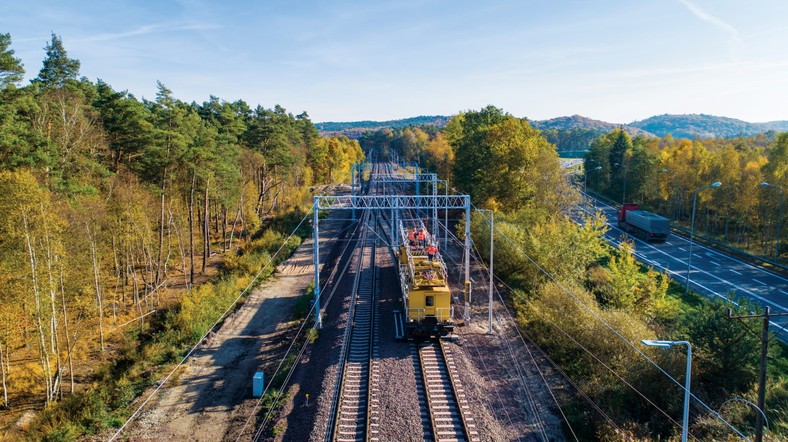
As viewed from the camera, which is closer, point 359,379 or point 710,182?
point 359,379

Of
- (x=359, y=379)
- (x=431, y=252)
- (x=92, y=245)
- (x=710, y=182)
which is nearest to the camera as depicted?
(x=359, y=379)

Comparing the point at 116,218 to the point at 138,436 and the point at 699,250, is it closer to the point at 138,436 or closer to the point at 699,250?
the point at 138,436

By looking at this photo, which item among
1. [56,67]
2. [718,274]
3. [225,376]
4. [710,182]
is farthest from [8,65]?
[710,182]

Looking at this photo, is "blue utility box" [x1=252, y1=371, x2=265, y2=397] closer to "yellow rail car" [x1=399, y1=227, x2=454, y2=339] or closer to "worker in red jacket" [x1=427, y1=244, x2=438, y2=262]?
"yellow rail car" [x1=399, y1=227, x2=454, y2=339]

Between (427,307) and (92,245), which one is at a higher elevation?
(92,245)

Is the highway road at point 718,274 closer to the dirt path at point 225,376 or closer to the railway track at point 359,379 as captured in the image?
the railway track at point 359,379

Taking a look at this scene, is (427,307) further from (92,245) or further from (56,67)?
(56,67)

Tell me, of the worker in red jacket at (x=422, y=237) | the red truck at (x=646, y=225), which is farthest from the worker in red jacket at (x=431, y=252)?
the red truck at (x=646, y=225)

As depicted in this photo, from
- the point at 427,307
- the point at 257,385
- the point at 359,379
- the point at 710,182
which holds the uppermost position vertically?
the point at 710,182
